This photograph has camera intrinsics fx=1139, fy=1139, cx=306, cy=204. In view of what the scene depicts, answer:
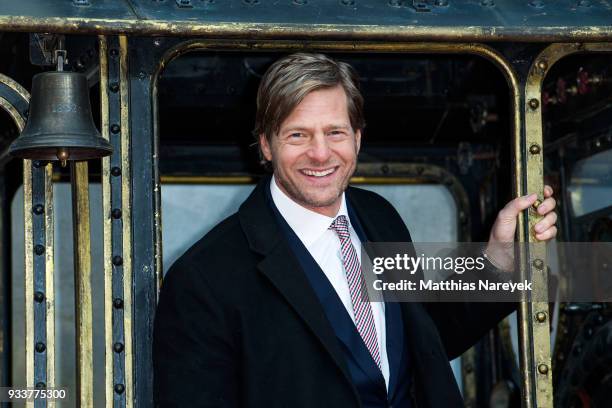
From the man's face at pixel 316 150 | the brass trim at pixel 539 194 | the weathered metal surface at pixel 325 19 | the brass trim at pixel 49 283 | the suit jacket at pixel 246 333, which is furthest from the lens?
the brass trim at pixel 539 194

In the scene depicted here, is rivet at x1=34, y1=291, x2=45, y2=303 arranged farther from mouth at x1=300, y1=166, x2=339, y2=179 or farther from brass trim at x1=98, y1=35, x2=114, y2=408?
mouth at x1=300, y1=166, x2=339, y2=179

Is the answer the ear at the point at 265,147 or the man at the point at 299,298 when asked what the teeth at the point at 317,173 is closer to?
the man at the point at 299,298

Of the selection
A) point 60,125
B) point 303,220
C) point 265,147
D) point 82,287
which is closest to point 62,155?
point 60,125

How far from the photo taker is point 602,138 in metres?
4.68

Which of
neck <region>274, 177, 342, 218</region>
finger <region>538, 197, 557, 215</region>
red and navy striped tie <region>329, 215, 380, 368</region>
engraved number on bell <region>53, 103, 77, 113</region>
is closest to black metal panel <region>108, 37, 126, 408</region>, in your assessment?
engraved number on bell <region>53, 103, 77, 113</region>

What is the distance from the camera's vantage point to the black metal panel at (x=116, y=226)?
126 inches

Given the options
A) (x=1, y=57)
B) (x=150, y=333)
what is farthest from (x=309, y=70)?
(x=1, y=57)

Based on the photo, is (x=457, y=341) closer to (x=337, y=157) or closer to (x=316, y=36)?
(x=337, y=157)

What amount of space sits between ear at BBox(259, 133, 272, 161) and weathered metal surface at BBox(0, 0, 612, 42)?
297 millimetres

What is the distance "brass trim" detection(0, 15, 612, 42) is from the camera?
3016mm

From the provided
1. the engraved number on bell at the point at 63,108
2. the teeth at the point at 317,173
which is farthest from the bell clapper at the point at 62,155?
the teeth at the point at 317,173

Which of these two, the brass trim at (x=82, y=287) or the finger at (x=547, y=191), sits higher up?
the finger at (x=547, y=191)

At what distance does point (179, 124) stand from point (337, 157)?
1.98 metres

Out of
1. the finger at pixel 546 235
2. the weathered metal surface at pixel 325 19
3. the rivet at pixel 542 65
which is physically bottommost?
the finger at pixel 546 235
